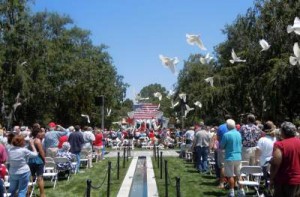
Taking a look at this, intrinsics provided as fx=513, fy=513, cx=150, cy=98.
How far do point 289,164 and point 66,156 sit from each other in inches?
435

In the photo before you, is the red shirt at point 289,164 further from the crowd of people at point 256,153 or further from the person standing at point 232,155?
the person standing at point 232,155

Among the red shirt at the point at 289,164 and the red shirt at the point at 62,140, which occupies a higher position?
the red shirt at the point at 62,140

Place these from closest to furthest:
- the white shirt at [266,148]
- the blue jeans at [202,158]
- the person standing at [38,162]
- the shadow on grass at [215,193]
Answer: the white shirt at [266,148] < the person standing at [38,162] < the shadow on grass at [215,193] < the blue jeans at [202,158]

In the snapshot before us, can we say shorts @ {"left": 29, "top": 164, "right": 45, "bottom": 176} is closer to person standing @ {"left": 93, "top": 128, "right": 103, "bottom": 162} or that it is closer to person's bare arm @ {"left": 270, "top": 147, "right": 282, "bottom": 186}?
person's bare arm @ {"left": 270, "top": 147, "right": 282, "bottom": 186}

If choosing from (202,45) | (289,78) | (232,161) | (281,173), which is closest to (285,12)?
(289,78)

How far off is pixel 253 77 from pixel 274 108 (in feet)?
21.4

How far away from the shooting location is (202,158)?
19.2 meters

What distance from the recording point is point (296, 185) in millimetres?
7703

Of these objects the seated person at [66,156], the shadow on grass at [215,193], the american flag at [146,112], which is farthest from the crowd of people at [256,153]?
the american flag at [146,112]

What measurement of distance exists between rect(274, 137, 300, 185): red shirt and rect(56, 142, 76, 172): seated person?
1066cm

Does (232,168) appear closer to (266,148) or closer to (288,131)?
(266,148)

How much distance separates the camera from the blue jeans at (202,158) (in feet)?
61.0

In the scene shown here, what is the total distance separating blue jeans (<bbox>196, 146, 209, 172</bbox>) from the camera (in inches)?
732

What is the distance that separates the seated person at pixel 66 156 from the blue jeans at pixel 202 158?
4.54 m
